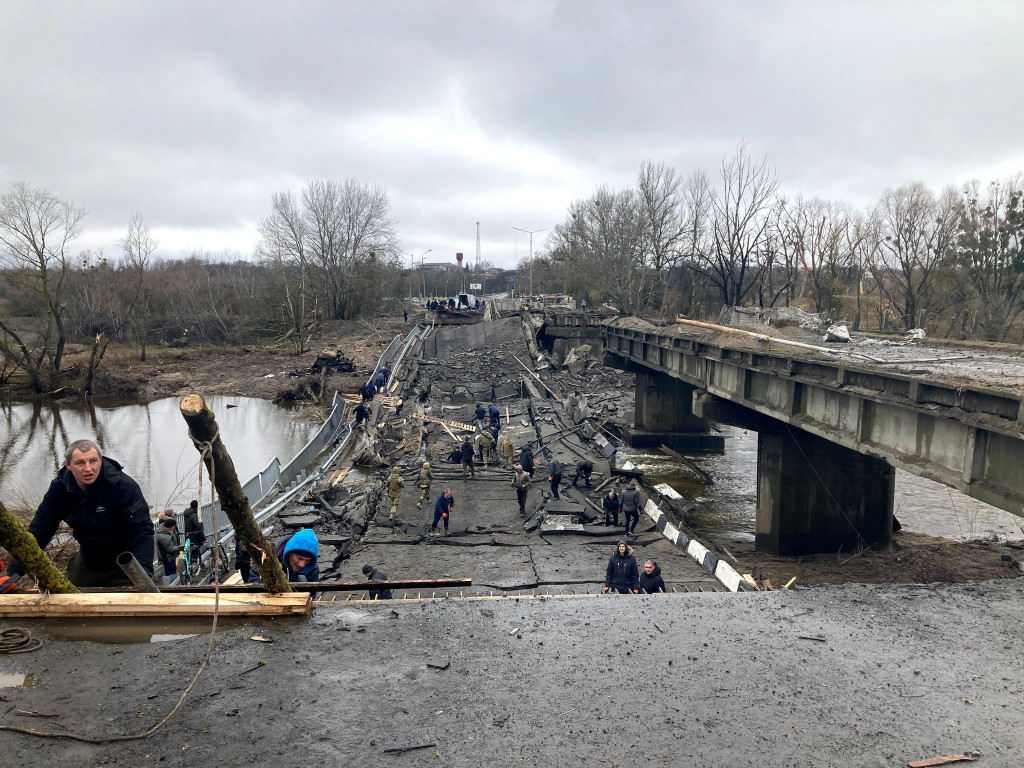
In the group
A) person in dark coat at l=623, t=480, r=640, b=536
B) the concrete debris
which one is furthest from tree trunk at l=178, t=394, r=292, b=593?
the concrete debris

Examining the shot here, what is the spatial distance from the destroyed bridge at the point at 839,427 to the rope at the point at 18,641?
956 centimetres

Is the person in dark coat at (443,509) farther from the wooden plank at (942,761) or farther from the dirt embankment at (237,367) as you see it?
the dirt embankment at (237,367)

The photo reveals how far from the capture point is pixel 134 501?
16.3ft

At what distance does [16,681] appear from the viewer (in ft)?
13.8

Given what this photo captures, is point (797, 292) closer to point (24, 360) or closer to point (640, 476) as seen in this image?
point (640, 476)

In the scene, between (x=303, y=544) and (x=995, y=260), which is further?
(x=995, y=260)

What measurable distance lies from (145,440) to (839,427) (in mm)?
28283

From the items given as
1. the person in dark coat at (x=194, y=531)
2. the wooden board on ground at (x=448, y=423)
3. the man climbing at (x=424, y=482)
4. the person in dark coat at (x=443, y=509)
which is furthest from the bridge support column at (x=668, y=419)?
the person in dark coat at (x=194, y=531)

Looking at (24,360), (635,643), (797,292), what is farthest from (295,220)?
(635,643)

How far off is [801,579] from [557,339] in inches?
1254

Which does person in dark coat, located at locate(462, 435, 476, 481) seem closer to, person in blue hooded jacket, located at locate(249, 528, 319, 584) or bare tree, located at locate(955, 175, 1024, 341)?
person in blue hooded jacket, located at locate(249, 528, 319, 584)

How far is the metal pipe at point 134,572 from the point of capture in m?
4.89

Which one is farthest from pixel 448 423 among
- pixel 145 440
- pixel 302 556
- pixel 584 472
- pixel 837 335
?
pixel 302 556

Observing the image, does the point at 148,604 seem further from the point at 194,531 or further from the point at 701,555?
the point at 701,555
